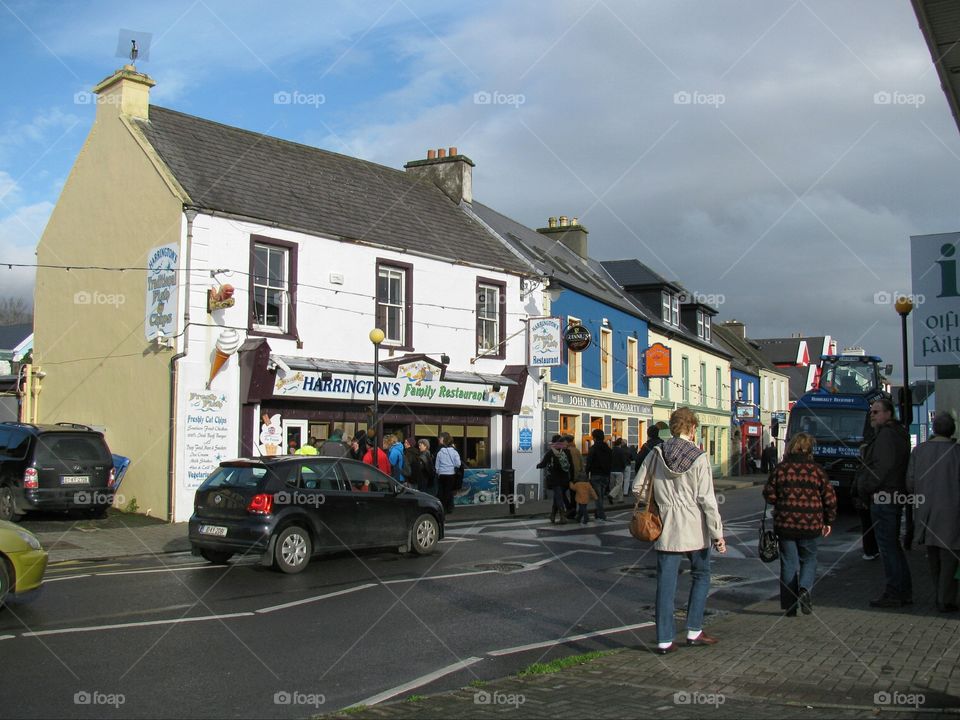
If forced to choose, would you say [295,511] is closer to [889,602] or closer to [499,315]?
[889,602]

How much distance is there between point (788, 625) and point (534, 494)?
18.6m

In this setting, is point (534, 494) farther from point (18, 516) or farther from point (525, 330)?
point (18, 516)

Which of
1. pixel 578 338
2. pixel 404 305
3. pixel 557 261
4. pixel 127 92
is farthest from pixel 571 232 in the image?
pixel 127 92

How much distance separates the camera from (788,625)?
305 inches

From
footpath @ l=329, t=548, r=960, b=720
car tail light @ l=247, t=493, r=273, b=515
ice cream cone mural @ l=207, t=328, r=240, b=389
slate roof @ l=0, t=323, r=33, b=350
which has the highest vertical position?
slate roof @ l=0, t=323, r=33, b=350

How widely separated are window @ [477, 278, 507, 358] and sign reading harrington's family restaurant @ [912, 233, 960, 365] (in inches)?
586

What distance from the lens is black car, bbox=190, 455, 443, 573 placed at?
1151cm

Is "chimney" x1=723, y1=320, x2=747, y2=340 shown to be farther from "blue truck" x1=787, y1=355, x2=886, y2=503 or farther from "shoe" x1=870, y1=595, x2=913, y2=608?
"shoe" x1=870, y1=595, x2=913, y2=608

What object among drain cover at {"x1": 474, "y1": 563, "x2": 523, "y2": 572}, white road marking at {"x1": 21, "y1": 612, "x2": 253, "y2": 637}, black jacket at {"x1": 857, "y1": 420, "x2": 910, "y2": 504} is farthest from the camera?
drain cover at {"x1": 474, "y1": 563, "x2": 523, "y2": 572}

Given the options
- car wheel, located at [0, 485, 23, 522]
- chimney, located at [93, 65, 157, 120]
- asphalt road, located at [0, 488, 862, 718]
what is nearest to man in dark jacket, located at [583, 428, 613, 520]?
asphalt road, located at [0, 488, 862, 718]

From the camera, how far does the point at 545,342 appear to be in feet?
82.5

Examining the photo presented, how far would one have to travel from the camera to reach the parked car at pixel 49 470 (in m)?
16.2

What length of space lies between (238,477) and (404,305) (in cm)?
1097

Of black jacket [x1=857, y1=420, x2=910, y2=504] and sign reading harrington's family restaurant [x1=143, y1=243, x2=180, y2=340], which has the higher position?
sign reading harrington's family restaurant [x1=143, y1=243, x2=180, y2=340]
